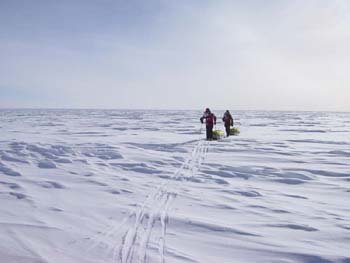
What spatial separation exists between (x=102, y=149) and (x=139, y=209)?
706 centimetres

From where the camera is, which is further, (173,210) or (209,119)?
(209,119)

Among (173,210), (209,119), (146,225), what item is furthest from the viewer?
(209,119)

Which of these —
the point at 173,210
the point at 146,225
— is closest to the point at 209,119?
the point at 173,210

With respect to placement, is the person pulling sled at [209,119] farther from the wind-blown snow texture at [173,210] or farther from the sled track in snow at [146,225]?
the sled track in snow at [146,225]

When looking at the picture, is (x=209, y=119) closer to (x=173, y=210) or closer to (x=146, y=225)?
(x=173, y=210)

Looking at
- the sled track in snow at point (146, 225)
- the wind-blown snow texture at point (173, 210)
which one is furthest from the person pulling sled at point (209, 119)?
the sled track in snow at point (146, 225)

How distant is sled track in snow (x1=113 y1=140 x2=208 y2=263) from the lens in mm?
3588

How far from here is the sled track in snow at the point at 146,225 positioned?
11.8 ft

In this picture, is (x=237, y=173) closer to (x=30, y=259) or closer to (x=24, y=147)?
(x=30, y=259)

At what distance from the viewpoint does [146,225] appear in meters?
4.44

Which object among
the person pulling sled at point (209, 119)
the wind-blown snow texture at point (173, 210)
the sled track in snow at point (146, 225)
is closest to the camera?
the sled track in snow at point (146, 225)

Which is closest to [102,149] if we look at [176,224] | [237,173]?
[237,173]

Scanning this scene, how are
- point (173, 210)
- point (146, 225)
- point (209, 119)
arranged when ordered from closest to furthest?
point (146, 225), point (173, 210), point (209, 119)

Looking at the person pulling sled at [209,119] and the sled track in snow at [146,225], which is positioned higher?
the person pulling sled at [209,119]
